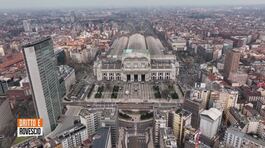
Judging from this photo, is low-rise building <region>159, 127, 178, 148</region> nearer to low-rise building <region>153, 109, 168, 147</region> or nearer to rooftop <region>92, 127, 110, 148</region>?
low-rise building <region>153, 109, 168, 147</region>

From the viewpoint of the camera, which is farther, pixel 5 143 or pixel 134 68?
pixel 134 68

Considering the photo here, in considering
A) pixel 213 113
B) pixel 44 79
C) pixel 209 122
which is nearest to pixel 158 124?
pixel 209 122

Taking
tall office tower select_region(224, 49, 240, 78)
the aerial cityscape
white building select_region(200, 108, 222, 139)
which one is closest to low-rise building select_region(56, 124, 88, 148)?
the aerial cityscape

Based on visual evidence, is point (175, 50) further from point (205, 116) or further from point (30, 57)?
point (30, 57)

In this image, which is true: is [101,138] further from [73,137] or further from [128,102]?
[128,102]

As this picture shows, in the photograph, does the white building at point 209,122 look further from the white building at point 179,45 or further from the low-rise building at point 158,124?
the white building at point 179,45

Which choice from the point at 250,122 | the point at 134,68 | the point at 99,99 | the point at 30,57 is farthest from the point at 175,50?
the point at 30,57
